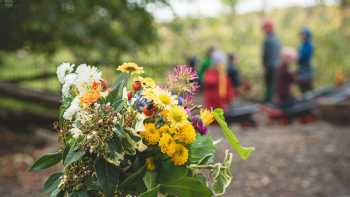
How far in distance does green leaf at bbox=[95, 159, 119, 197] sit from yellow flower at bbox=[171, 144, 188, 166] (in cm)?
19

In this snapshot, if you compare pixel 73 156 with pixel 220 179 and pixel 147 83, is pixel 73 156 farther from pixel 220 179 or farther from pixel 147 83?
pixel 220 179

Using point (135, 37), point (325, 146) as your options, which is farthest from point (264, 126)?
point (135, 37)

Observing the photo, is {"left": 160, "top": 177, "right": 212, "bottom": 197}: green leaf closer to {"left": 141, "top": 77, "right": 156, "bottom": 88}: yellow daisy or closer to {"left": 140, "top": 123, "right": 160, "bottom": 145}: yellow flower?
{"left": 140, "top": 123, "right": 160, "bottom": 145}: yellow flower

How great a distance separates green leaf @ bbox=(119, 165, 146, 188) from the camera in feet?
5.36

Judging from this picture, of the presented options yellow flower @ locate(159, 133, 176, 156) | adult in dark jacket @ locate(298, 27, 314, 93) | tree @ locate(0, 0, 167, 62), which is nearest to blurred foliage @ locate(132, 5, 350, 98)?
adult in dark jacket @ locate(298, 27, 314, 93)

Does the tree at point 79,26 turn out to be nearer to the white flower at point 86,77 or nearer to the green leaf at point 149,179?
the white flower at point 86,77

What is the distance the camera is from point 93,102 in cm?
159

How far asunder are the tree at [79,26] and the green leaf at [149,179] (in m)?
3.96

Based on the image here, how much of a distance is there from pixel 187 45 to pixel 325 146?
742 centimetres

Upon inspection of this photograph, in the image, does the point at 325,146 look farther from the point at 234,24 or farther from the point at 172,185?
the point at 234,24

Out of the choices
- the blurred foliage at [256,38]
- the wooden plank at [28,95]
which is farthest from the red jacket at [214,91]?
the blurred foliage at [256,38]

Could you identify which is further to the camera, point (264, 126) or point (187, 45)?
point (187, 45)

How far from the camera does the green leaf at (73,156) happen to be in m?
1.54

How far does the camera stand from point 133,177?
5.39 ft
